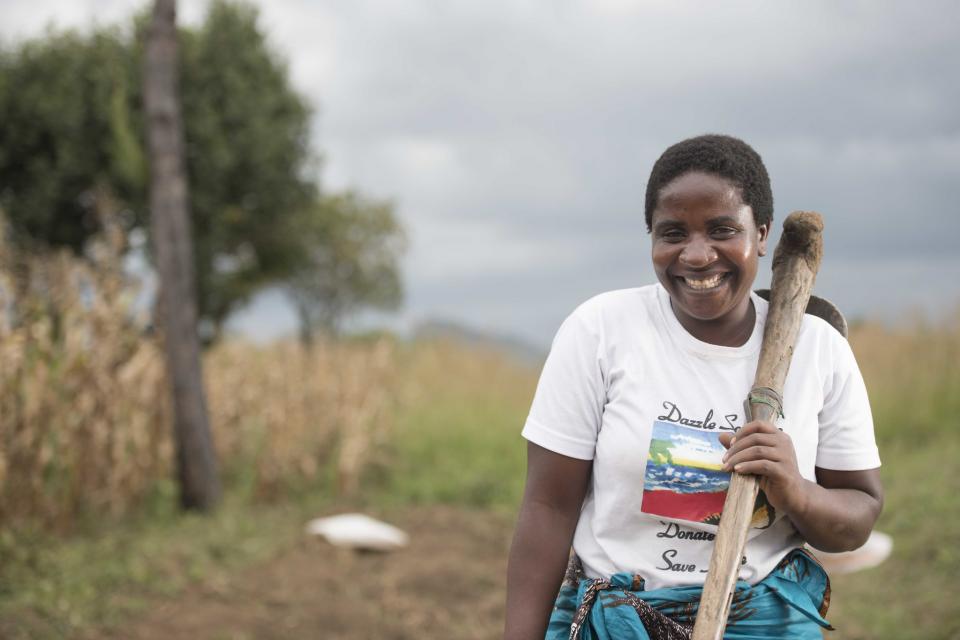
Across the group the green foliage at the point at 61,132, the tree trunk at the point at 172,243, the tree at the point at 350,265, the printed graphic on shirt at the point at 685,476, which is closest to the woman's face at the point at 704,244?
the printed graphic on shirt at the point at 685,476

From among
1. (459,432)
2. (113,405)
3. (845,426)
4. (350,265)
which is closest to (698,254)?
(845,426)

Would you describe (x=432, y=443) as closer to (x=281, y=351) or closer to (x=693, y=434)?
(x=281, y=351)

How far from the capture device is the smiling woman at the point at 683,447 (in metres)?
1.78

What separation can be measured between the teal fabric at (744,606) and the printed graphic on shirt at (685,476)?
14cm

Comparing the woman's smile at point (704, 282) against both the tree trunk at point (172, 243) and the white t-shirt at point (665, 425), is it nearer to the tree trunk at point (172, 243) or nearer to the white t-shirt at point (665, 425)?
the white t-shirt at point (665, 425)

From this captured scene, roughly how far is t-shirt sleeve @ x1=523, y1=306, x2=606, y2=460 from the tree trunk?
526 centimetres

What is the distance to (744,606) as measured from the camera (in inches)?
71.3

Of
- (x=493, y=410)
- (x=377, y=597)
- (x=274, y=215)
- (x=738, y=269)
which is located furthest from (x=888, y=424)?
(x=274, y=215)

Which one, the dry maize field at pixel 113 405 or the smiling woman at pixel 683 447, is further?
the dry maize field at pixel 113 405

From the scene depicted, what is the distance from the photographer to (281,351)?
895 centimetres

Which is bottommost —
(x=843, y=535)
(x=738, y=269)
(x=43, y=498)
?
(x=43, y=498)

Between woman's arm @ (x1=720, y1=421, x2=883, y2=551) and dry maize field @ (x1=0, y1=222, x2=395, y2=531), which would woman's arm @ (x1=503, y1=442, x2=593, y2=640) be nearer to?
woman's arm @ (x1=720, y1=421, x2=883, y2=551)

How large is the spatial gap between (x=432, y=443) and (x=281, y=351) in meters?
1.70

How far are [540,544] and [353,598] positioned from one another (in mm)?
3756
